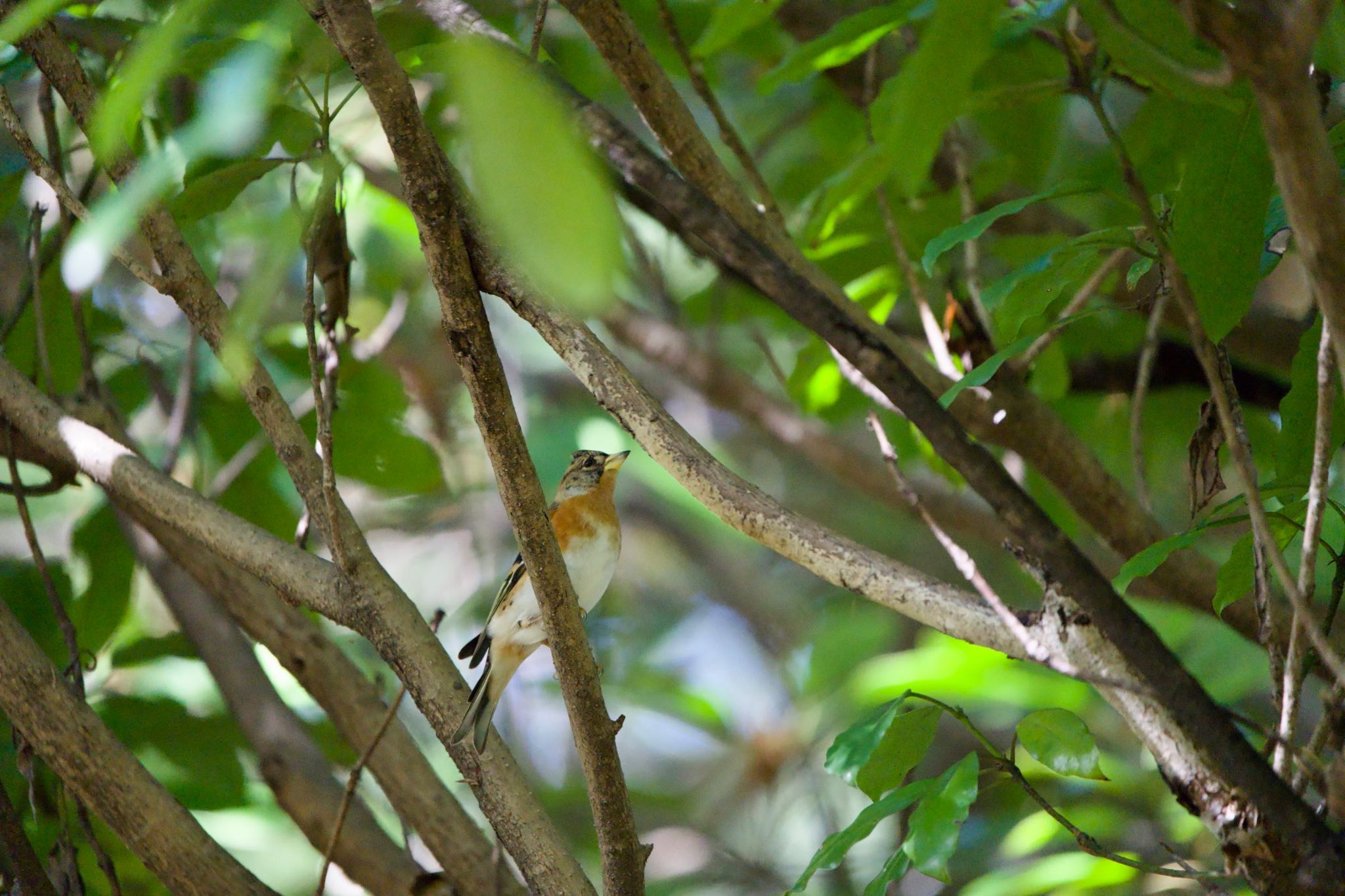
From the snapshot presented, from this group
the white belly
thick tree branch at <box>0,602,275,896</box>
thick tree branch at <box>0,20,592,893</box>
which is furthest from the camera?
the white belly

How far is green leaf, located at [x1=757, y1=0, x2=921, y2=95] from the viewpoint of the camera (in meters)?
1.97

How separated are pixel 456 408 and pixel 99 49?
3.25m

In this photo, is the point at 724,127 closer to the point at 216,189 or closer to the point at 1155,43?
the point at 216,189

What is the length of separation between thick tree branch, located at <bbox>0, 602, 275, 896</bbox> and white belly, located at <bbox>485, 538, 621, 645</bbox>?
3.92ft

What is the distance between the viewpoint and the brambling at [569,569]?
3.11 meters

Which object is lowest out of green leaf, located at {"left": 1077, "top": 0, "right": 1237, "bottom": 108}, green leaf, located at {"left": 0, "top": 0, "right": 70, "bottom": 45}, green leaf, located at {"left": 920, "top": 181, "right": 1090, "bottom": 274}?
green leaf, located at {"left": 0, "top": 0, "right": 70, "bottom": 45}

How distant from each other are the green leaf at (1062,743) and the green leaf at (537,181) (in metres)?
1.29

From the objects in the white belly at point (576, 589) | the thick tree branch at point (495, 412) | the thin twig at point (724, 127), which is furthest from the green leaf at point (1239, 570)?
the white belly at point (576, 589)

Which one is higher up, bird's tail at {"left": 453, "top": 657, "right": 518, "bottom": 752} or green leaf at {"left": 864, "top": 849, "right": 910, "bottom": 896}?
bird's tail at {"left": 453, "top": 657, "right": 518, "bottom": 752}

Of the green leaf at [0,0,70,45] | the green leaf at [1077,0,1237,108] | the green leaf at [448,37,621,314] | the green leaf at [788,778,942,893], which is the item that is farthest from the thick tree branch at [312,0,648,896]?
the green leaf at [1077,0,1237,108]

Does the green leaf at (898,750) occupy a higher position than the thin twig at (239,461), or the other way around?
the thin twig at (239,461)

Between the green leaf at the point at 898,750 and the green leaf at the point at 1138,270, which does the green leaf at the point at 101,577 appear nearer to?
the green leaf at the point at 898,750

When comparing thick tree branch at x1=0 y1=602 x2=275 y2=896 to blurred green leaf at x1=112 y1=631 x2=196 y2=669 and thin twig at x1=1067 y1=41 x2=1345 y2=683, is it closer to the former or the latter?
blurred green leaf at x1=112 y1=631 x2=196 y2=669

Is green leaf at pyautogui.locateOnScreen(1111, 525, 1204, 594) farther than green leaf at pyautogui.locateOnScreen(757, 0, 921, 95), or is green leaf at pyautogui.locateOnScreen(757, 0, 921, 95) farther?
green leaf at pyautogui.locateOnScreen(757, 0, 921, 95)
